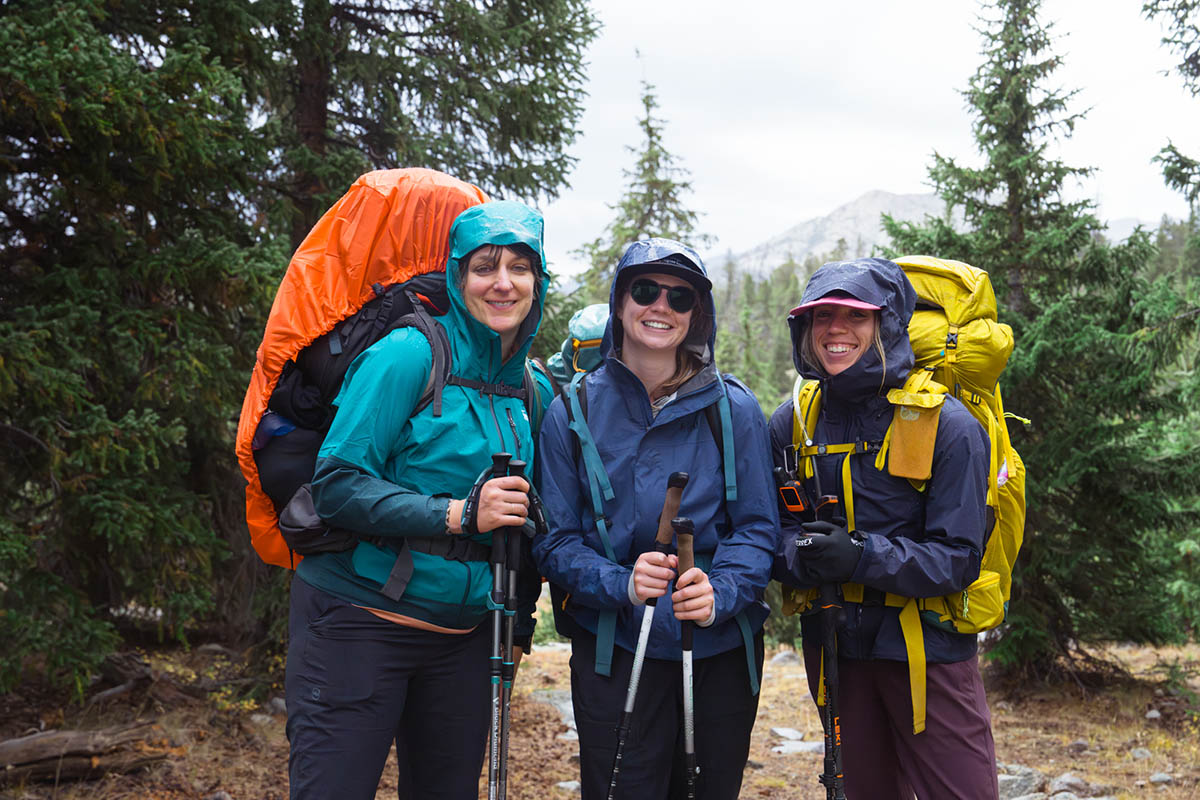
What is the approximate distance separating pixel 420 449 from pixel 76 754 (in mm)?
4616

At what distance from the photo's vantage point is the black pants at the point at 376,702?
9.55 feet

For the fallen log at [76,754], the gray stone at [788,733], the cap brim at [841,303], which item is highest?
the cap brim at [841,303]

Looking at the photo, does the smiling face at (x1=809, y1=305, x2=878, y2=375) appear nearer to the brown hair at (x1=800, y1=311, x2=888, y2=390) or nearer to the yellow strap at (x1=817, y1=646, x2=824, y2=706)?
the brown hair at (x1=800, y1=311, x2=888, y2=390)

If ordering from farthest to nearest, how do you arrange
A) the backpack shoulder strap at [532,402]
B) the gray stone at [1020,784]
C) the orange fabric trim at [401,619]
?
the gray stone at [1020,784], the backpack shoulder strap at [532,402], the orange fabric trim at [401,619]

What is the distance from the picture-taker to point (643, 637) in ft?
9.59

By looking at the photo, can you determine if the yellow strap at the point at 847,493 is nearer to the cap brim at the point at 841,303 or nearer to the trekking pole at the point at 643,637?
the cap brim at the point at 841,303

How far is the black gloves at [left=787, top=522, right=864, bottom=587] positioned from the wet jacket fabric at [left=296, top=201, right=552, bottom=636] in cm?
112

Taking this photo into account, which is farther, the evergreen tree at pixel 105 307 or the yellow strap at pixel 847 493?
the evergreen tree at pixel 105 307

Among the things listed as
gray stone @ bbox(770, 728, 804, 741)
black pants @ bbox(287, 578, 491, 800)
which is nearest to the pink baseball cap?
black pants @ bbox(287, 578, 491, 800)

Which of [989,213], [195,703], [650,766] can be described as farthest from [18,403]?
[989,213]

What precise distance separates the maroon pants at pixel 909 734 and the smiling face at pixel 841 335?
1.20m

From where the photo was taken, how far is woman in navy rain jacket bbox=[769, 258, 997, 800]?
10.2 feet

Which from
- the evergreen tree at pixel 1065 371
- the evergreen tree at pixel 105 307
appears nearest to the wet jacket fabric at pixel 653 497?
the evergreen tree at pixel 105 307

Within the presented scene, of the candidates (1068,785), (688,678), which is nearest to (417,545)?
(688,678)
